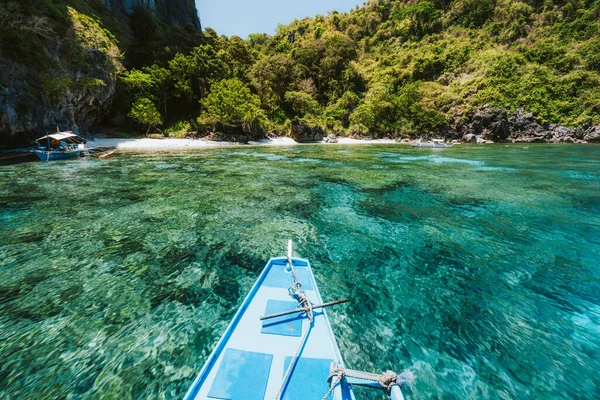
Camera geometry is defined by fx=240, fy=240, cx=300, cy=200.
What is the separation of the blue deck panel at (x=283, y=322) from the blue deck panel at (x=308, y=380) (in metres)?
0.52

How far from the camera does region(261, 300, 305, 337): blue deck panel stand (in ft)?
12.9

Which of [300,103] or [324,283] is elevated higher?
[300,103]

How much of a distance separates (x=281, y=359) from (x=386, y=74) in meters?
79.2

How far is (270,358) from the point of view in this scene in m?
3.44

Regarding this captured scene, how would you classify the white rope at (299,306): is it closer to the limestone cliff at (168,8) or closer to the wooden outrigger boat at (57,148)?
the wooden outrigger boat at (57,148)

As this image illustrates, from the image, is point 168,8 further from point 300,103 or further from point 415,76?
point 415,76

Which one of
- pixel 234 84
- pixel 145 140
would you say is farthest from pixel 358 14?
pixel 145 140

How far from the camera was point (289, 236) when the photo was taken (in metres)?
9.02

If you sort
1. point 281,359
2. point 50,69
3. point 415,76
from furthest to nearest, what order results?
point 415,76 → point 50,69 → point 281,359

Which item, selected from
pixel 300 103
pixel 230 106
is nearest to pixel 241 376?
pixel 230 106

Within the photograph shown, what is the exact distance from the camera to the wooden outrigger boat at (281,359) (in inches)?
112

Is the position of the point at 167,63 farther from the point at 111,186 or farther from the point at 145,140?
the point at 111,186

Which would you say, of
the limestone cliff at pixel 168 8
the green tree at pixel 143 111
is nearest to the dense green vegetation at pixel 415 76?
the green tree at pixel 143 111

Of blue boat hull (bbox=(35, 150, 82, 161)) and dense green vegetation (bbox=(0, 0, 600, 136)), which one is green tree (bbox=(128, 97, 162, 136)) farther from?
blue boat hull (bbox=(35, 150, 82, 161))
